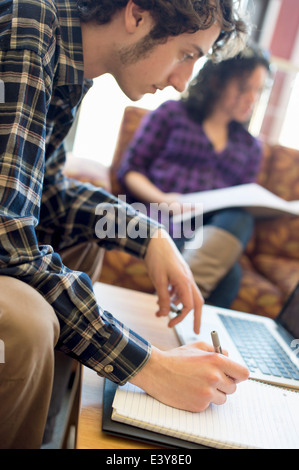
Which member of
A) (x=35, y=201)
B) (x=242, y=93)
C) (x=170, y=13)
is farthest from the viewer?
(x=242, y=93)

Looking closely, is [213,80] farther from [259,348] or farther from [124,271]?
[259,348]

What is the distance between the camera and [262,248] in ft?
6.04

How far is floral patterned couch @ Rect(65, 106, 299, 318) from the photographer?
4.69ft

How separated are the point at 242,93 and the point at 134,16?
3.25 ft

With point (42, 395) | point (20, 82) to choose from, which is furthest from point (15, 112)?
point (42, 395)

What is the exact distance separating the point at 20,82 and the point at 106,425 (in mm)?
457

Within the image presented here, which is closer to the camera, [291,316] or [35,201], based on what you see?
[35,201]

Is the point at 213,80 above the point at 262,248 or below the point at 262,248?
above

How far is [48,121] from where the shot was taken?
0.80 m

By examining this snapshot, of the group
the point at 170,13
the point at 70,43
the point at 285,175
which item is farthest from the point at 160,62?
the point at 285,175

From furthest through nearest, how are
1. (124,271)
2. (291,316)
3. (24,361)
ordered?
(124,271) → (291,316) → (24,361)
